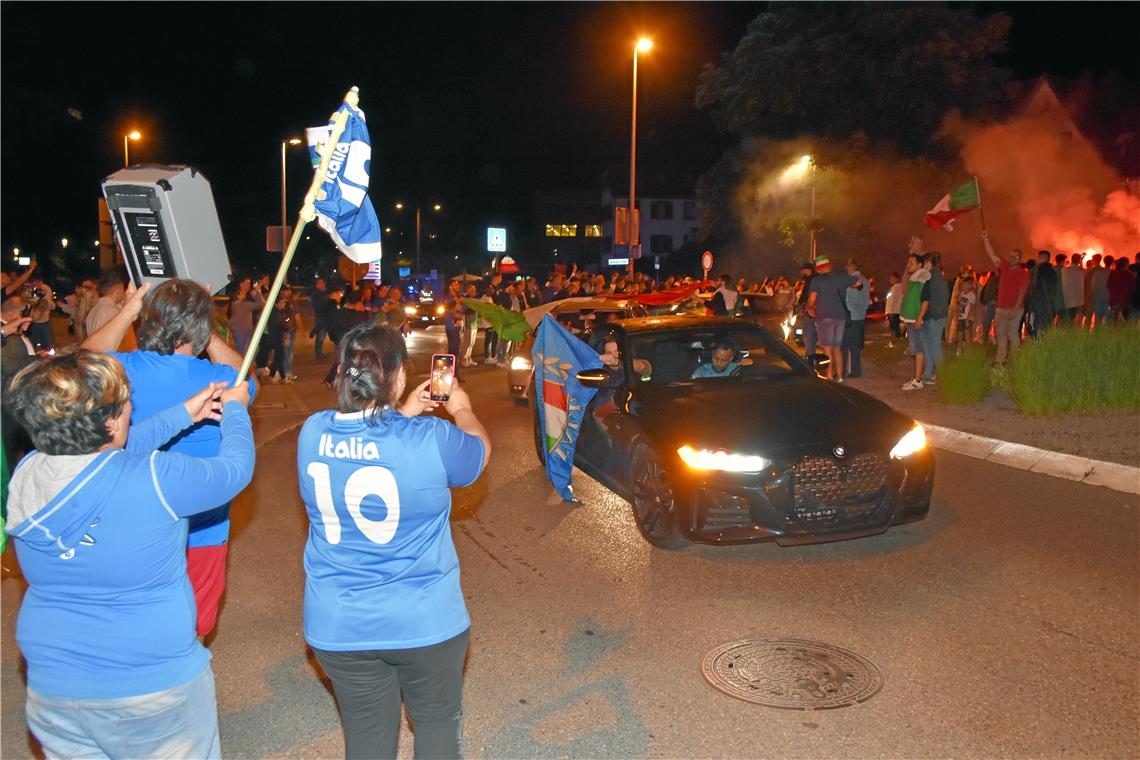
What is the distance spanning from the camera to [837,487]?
6473 mm

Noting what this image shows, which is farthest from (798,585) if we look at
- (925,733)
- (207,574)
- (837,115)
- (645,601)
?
(837,115)

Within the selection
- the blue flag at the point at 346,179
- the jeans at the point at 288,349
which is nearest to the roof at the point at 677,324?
the blue flag at the point at 346,179

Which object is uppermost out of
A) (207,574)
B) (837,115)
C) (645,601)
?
(837,115)

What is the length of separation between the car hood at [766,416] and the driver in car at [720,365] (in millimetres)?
436

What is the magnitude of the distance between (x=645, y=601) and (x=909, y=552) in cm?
205

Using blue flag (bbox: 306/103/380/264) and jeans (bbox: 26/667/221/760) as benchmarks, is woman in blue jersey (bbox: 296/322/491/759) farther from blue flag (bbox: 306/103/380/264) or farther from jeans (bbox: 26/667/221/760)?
blue flag (bbox: 306/103/380/264)

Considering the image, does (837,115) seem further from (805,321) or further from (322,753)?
(322,753)

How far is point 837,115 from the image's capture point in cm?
3650

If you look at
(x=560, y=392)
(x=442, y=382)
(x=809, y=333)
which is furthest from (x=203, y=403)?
(x=809, y=333)

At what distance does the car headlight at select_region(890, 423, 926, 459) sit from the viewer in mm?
6719

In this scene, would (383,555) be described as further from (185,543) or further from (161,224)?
(161,224)

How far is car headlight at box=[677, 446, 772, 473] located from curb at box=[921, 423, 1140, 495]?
14.0 ft

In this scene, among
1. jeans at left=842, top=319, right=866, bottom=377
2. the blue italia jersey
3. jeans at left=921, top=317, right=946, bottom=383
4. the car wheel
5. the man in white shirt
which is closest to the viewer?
the blue italia jersey

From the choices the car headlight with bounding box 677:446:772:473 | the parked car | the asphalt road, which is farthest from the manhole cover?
the parked car
